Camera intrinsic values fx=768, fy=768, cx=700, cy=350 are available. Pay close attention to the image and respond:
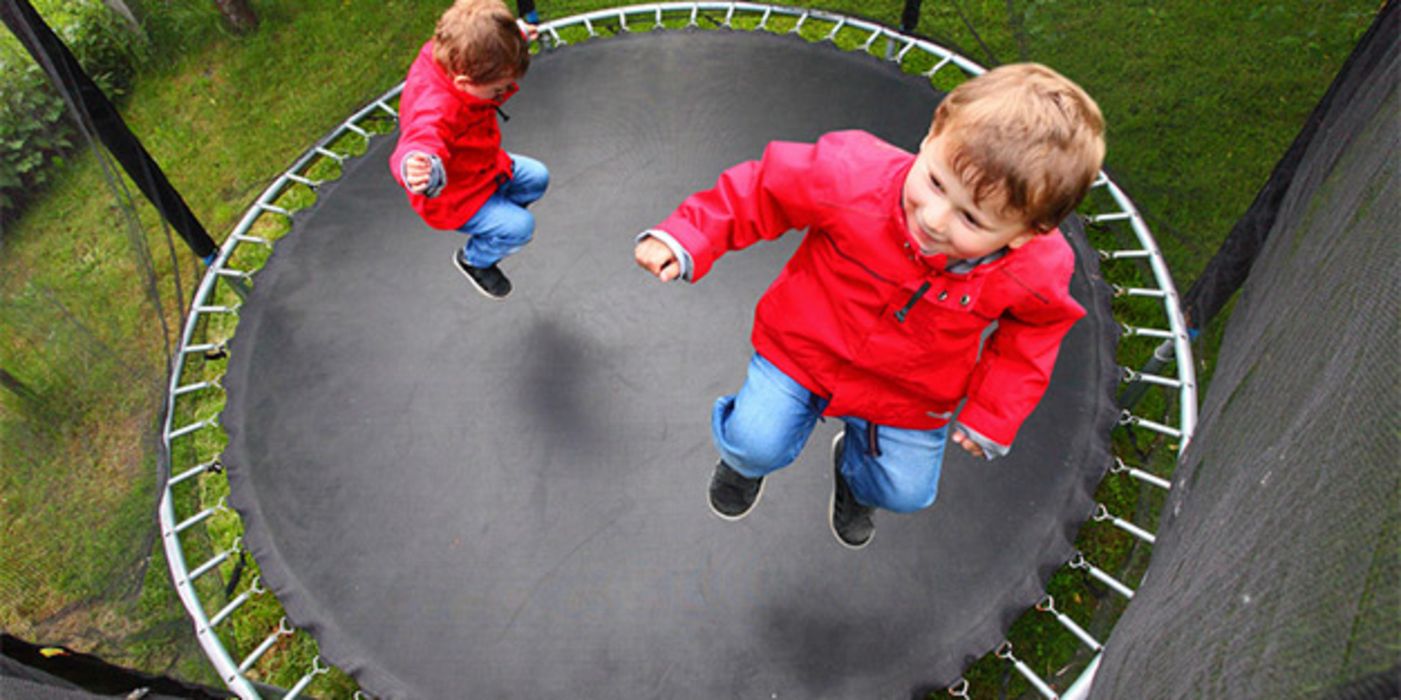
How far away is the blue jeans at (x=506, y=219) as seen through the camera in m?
1.57

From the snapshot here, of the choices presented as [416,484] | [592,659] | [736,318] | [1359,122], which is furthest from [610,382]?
[1359,122]

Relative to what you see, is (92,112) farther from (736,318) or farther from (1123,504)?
(1123,504)

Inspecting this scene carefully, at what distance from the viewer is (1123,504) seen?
5.68ft

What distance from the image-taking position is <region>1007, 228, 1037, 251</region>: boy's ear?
82 cm

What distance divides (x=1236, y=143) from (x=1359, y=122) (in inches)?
27.0

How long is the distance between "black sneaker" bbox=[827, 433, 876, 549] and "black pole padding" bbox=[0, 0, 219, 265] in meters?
1.53

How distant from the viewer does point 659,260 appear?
0.97 metres

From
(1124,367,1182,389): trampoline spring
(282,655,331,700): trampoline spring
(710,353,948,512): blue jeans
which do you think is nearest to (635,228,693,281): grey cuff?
(710,353,948,512): blue jeans

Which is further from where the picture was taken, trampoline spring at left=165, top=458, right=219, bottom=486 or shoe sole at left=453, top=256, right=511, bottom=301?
shoe sole at left=453, top=256, right=511, bottom=301

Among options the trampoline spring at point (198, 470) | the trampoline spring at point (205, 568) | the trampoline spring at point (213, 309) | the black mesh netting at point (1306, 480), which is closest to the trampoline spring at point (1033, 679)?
the black mesh netting at point (1306, 480)

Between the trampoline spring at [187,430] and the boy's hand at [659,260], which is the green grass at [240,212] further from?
the boy's hand at [659,260]

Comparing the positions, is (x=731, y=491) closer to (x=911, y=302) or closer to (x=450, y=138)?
(x=911, y=302)

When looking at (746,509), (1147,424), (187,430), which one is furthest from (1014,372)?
(187,430)

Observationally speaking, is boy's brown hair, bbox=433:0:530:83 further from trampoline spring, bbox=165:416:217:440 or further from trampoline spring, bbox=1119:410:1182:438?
trampoline spring, bbox=1119:410:1182:438
